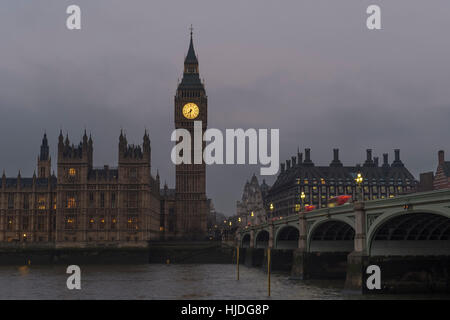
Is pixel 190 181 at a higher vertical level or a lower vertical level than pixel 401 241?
higher

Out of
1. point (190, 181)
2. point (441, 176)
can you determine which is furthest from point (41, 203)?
point (441, 176)

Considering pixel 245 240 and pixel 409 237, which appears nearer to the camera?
pixel 409 237

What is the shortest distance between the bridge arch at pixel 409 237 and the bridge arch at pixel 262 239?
59951 millimetres

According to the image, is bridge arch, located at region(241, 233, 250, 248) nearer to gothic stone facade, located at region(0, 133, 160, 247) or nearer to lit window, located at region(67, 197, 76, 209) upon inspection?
gothic stone facade, located at region(0, 133, 160, 247)

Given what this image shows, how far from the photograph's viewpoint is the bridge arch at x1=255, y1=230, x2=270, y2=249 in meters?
124

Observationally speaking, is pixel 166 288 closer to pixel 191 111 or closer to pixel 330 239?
pixel 330 239

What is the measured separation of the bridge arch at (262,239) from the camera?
124 meters

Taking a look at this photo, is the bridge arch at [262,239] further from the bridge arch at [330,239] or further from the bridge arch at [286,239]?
the bridge arch at [330,239]

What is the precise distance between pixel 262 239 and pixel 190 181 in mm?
57890

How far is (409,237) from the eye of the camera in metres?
62.4

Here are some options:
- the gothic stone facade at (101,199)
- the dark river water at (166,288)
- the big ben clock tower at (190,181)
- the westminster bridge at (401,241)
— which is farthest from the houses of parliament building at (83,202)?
the westminster bridge at (401,241)

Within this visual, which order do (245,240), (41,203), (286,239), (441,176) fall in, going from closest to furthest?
1. (286,239)
2. (441,176)
3. (245,240)
4. (41,203)
